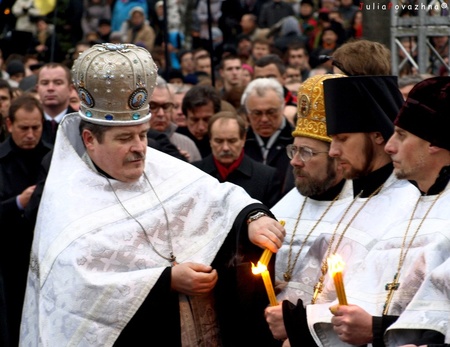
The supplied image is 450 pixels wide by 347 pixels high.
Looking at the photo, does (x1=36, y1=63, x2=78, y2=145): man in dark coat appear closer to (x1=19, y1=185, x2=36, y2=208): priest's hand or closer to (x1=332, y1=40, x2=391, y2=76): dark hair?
(x1=19, y1=185, x2=36, y2=208): priest's hand

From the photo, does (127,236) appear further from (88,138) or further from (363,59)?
(363,59)

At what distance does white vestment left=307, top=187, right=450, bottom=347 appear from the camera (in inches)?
205

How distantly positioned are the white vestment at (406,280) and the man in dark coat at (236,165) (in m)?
3.37

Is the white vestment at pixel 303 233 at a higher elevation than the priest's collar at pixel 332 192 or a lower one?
lower

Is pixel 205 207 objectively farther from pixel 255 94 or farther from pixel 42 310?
pixel 255 94

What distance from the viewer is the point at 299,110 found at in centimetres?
703

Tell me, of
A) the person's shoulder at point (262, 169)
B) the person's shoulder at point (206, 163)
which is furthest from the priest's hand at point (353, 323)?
the person's shoulder at point (206, 163)

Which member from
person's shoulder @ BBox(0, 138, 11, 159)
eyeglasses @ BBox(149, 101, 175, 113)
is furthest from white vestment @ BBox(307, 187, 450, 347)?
eyeglasses @ BBox(149, 101, 175, 113)

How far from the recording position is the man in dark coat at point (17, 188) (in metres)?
8.96

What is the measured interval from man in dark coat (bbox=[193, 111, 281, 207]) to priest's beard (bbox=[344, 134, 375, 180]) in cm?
296

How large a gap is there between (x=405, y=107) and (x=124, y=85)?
1785 mm

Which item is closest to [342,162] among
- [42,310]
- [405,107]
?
[405,107]

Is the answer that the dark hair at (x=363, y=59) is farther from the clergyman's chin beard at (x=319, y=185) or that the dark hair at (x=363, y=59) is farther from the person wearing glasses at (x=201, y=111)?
the person wearing glasses at (x=201, y=111)

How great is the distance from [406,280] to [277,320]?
815 millimetres
